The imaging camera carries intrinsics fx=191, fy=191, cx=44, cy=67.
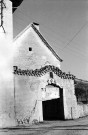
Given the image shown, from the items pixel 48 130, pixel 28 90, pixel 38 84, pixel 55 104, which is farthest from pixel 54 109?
pixel 48 130

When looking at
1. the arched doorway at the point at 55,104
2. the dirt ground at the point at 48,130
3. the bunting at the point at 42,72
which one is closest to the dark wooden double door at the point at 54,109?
the arched doorway at the point at 55,104

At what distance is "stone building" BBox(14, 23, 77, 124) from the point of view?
15867 mm

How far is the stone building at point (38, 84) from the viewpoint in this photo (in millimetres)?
15867

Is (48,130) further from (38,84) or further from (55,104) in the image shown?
(55,104)

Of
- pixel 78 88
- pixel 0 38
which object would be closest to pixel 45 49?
pixel 0 38

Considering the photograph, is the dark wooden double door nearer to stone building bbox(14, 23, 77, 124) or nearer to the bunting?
stone building bbox(14, 23, 77, 124)

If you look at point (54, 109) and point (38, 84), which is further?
point (54, 109)

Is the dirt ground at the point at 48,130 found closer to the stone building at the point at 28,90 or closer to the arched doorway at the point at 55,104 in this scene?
the stone building at the point at 28,90

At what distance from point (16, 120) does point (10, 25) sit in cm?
800

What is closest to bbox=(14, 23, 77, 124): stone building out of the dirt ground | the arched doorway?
the arched doorway

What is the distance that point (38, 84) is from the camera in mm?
17125

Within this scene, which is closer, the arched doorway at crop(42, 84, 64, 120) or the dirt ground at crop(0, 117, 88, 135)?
the dirt ground at crop(0, 117, 88, 135)

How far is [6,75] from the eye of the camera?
596 inches

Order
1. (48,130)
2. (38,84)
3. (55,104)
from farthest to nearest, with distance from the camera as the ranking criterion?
1. (55,104)
2. (38,84)
3. (48,130)
